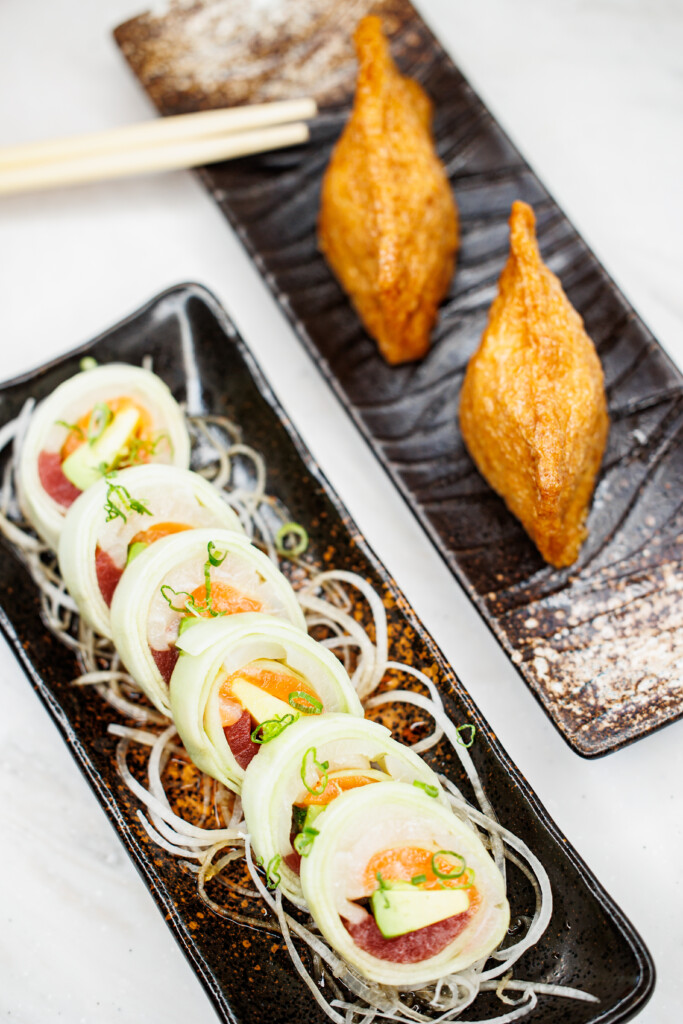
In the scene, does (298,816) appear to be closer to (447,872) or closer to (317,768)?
(317,768)

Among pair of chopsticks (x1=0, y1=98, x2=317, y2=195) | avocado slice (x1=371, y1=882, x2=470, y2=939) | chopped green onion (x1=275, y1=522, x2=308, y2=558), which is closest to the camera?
avocado slice (x1=371, y1=882, x2=470, y2=939)

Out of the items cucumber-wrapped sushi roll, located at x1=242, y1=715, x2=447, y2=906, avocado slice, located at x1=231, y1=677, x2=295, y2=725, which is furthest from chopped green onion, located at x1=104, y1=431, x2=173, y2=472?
cucumber-wrapped sushi roll, located at x1=242, y1=715, x2=447, y2=906

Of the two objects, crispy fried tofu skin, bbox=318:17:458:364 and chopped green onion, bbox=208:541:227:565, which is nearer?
chopped green onion, bbox=208:541:227:565

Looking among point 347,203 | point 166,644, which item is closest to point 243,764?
point 166,644

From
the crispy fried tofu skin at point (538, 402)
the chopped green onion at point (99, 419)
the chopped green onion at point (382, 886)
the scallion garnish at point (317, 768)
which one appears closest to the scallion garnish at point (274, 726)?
the scallion garnish at point (317, 768)

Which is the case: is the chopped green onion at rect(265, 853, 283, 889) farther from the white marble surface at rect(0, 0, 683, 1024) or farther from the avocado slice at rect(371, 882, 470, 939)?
the white marble surface at rect(0, 0, 683, 1024)

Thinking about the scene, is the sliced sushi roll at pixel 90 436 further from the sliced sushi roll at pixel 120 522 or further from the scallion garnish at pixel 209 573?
the scallion garnish at pixel 209 573

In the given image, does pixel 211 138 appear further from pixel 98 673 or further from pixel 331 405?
pixel 98 673
